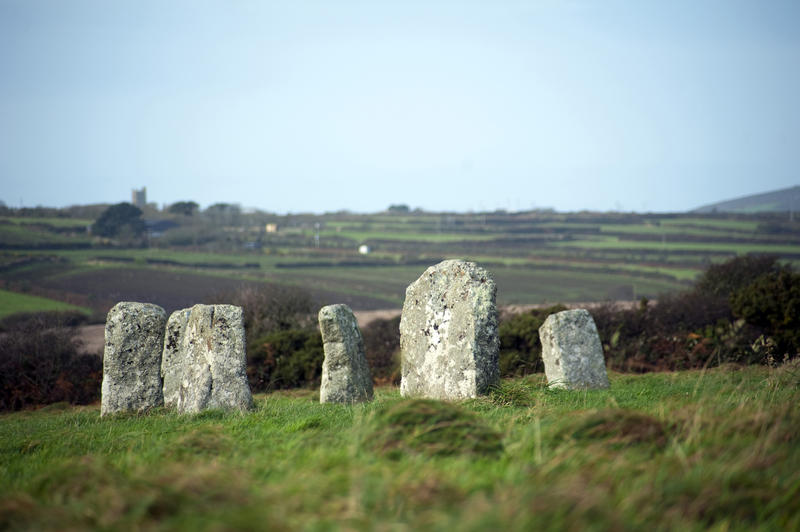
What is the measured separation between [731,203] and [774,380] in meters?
135

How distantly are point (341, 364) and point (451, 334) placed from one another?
10.0 feet

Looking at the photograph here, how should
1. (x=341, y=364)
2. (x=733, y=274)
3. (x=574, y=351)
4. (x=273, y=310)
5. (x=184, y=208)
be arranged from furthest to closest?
(x=184, y=208), (x=273, y=310), (x=733, y=274), (x=574, y=351), (x=341, y=364)

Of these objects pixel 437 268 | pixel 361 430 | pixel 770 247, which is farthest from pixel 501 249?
pixel 361 430

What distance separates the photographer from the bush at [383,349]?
23672mm

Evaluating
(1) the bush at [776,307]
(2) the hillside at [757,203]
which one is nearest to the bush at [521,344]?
(1) the bush at [776,307]

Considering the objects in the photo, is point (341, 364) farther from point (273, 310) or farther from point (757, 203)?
point (757, 203)

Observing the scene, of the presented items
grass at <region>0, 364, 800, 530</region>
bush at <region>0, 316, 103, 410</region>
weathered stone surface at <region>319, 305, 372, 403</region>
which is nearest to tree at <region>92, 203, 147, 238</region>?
bush at <region>0, 316, 103, 410</region>

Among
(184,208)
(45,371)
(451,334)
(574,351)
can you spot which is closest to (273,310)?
(45,371)

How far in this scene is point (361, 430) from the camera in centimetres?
640

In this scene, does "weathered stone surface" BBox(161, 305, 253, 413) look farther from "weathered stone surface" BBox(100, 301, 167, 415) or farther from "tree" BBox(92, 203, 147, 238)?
"tree" BBox(92, 203, 147, 238)

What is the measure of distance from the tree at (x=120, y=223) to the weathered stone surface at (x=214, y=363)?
61631 mm

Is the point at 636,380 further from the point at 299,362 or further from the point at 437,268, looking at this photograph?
the point at 299,362

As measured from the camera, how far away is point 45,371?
22.3m

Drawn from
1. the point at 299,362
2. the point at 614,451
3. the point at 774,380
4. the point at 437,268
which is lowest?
the point at 299,362
